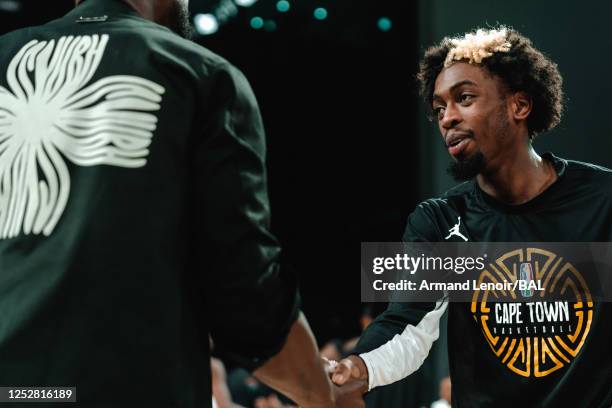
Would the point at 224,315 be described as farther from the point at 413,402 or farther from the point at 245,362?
the point at 413,402

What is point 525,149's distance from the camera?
2668mm

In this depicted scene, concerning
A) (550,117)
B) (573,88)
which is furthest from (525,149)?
(573,88)

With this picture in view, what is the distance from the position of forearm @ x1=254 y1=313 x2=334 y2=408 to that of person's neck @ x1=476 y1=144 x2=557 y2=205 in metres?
1.27

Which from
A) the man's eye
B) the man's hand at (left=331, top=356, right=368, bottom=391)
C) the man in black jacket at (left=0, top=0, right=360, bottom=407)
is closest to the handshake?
the man's hand at (left=331, top=356, right=368, bottom=391)

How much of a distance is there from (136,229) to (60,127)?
9.2 inches

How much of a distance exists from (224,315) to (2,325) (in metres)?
0.36

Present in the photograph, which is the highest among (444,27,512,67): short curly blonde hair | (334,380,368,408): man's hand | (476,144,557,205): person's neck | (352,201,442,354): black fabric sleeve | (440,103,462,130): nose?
(444,27,512,67): short curly blonde hair

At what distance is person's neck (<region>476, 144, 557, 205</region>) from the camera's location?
253cm

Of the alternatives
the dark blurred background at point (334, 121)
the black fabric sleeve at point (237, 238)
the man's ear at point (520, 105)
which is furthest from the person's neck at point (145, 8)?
the dark blurred background at point (334, 121)

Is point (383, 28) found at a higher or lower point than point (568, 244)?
higher

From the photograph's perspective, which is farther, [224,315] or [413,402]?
[413,402]

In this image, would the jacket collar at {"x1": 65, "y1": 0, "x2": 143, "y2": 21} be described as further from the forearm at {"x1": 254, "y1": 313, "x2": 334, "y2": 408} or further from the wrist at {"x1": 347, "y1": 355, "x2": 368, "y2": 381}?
the wrist at {"x1": 347, "y1": 355, "x2": 368, "y2": 381}

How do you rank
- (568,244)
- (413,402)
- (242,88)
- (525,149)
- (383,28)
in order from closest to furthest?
(242,88) < (568,244) < (525,149) < (413,402) < (383,28)

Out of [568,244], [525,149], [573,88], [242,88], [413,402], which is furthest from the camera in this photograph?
[413,402]
